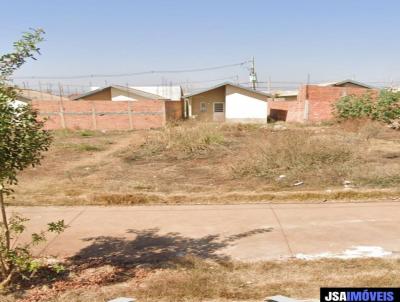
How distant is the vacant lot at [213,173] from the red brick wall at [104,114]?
11.4 meters

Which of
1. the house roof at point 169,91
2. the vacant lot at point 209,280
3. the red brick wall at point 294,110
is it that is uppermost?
the house roof at point 169,91

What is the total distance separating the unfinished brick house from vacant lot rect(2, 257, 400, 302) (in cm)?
2045

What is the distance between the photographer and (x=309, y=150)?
9.17 meters

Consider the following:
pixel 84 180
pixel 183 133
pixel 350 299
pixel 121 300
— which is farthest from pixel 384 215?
pixel 183 133

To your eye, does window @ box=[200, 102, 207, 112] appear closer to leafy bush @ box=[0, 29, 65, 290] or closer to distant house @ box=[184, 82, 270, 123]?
distant house @ box=[184, 82, 270, 123]

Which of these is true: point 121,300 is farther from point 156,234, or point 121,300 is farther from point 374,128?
point 374,128

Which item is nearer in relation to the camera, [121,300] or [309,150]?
[121,300]

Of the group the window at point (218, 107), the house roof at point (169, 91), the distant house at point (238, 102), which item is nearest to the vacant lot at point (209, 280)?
the distant house at point (238, 102)

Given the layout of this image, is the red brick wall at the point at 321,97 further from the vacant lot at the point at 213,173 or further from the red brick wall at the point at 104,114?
the red brick wall at the point at 104,114

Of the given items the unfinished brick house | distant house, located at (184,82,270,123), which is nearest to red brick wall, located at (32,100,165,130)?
distant house, located at (184,82,270,123)

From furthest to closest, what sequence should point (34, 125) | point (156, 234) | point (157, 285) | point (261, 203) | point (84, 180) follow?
point (84, 180), point (261, 203), point (156, 234), point (157, 285), point (34, 125)

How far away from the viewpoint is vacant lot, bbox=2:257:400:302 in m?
3.19

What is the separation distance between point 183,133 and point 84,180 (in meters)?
5.79

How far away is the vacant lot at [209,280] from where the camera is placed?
3.19 m
